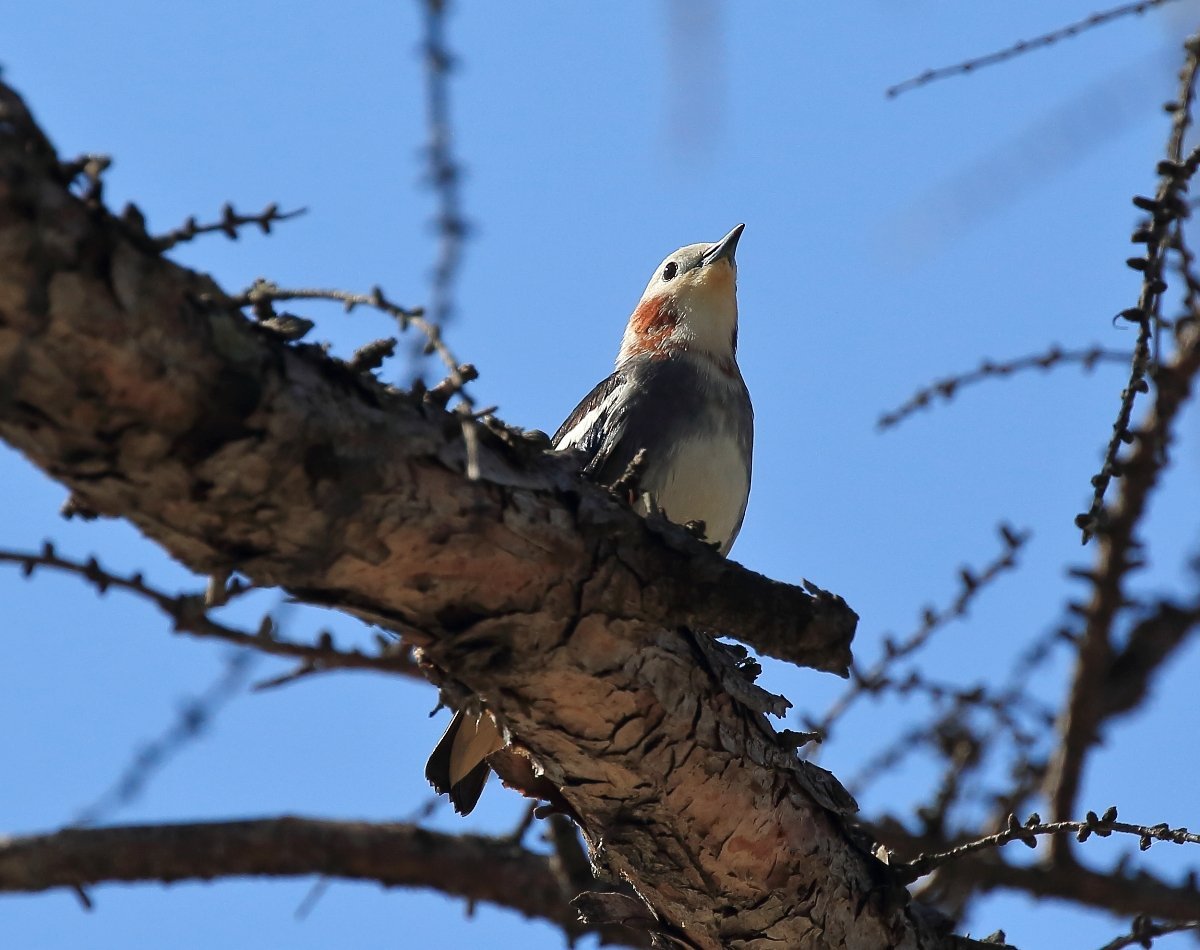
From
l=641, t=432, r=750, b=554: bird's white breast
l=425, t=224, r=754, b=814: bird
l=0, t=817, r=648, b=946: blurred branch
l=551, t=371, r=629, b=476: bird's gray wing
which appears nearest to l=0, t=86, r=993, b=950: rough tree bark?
l=425, t=224, r=754, b=814: bird

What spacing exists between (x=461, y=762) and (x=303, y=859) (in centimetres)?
158

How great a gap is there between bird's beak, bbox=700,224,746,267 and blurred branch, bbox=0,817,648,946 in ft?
9.08

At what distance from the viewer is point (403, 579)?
247cm

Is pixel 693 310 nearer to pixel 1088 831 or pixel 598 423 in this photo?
pixel 598 423

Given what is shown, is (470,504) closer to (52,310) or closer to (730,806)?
(52,310)

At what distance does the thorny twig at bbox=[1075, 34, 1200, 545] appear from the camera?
94.5 inches

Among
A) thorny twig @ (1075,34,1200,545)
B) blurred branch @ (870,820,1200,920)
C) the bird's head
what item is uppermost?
the bird's head

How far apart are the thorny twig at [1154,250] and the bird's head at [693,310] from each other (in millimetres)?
3201

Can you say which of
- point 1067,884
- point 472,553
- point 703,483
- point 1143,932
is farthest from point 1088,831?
point 1067,884

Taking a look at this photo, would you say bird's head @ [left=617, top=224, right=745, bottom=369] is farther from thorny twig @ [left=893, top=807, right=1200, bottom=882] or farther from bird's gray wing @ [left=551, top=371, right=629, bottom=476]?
thorny twig @ [left=893, top=807, right=1200, bottom=882]

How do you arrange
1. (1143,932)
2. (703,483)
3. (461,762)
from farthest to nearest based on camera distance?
1. (703,483)
2. (461,762)
3. (1143,932)

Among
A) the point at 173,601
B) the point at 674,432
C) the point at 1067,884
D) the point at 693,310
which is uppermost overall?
the point at 693,310

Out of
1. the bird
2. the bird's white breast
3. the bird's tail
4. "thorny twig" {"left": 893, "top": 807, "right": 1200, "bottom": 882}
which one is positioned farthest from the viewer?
the bird's white breast

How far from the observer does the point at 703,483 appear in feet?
16.4
